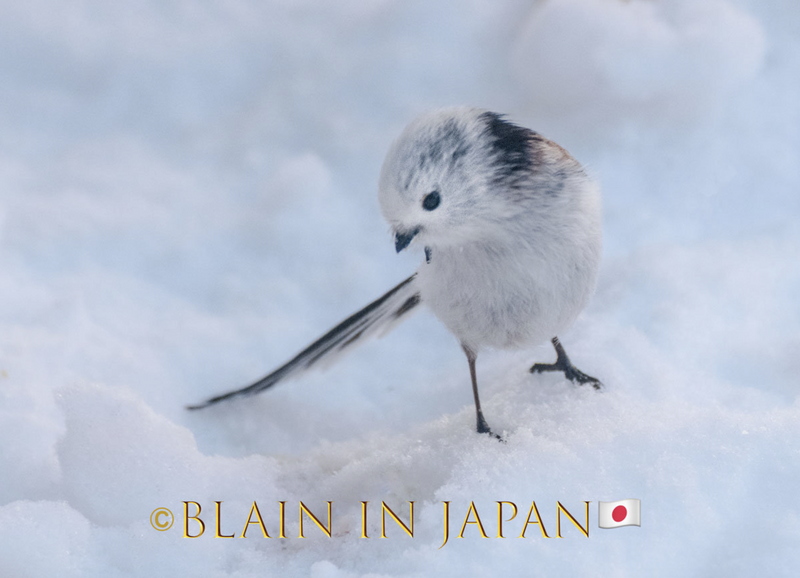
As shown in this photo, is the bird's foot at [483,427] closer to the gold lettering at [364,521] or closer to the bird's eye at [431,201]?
the gold lettering at [364,521]

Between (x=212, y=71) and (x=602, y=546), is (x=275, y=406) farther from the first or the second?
(x=212, y=71)

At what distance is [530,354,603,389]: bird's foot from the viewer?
112 centimetres

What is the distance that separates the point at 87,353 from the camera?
52.2 inches

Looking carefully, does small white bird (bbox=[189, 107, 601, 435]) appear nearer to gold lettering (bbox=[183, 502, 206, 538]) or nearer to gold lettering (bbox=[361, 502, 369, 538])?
gold lettering (bbox=[361, 502, 369, 538])

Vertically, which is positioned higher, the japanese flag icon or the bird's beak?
the bird's beak

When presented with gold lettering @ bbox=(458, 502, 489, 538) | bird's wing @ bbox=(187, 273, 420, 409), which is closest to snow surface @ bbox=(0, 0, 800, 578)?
gold lettering @ bbox=(458, 502, 489, 538)

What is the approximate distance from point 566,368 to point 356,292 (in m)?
0.49

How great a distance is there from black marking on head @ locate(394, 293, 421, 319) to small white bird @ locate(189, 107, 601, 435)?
0.13 metres

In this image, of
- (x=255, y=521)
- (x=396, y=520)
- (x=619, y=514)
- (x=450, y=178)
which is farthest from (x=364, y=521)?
(x=450, y=178)

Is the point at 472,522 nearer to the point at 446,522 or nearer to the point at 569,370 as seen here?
the point at 446,522

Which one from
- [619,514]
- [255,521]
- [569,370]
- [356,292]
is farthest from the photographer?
[356,292]

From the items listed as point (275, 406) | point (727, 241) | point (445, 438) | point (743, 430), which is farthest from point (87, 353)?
point (727, 241)

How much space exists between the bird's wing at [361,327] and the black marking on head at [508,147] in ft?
0.95

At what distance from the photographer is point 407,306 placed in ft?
3.75
